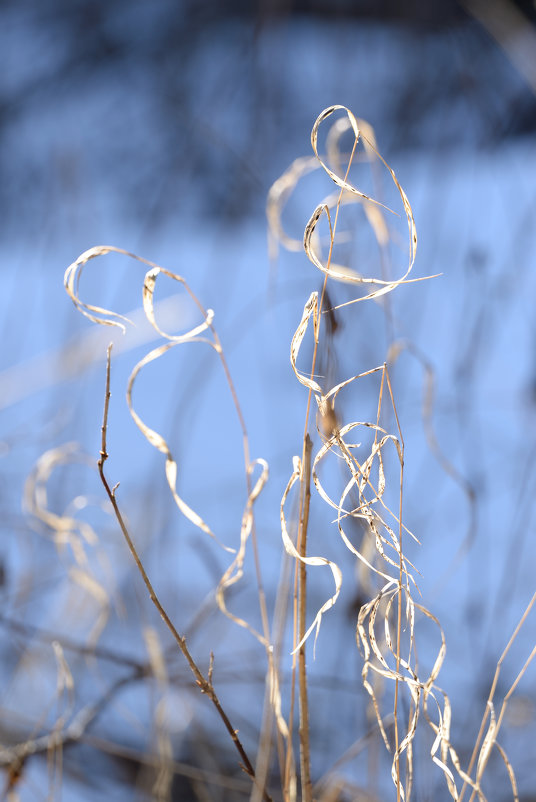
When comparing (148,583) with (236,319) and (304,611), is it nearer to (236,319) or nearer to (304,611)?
(304,611)

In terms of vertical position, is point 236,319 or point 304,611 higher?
point 236,319

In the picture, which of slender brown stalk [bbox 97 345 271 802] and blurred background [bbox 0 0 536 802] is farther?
blurred background [bbox 0 0 536 802]

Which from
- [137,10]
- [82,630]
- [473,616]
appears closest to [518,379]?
[473,616]

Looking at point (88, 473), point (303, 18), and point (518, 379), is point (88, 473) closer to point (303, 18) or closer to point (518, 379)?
point (518, 379)

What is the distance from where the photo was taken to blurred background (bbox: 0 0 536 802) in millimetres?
645

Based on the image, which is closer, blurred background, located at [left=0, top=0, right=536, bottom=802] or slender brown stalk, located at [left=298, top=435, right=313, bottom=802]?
slender brown stalk, located at [left=298, top=435, right=313, bottom=802]

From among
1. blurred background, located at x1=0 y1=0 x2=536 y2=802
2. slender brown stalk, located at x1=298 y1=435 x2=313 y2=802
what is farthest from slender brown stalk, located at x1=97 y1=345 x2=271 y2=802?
blurred background, located at x1=0 y1=0 x2=536 y2=802

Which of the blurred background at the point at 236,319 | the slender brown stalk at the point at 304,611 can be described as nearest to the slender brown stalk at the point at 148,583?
the slender brown stalk at the point at 304,611

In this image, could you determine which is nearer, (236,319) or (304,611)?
(304,611)

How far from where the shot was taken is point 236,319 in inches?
29.5

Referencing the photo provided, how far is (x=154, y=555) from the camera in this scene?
0.66m

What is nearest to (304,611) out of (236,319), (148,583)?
(148,583)

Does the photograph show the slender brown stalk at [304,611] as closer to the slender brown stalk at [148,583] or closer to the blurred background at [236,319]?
the slender brown stalk at [148,583]

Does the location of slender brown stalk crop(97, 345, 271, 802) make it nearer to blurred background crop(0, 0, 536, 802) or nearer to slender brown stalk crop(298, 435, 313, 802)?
slender brown stalk crop(298, 435, 313, 802)
